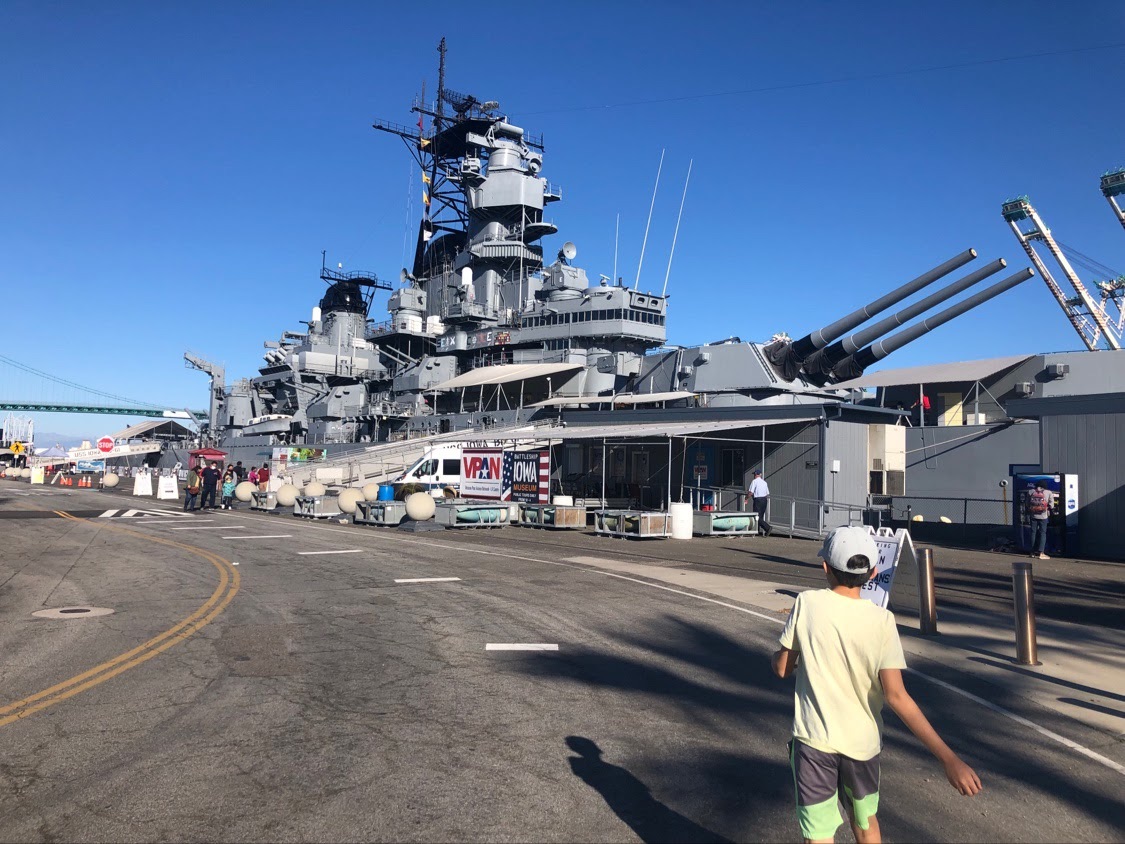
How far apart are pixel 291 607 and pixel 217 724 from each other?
4717 mm

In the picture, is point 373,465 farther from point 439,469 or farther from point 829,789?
point 829,789

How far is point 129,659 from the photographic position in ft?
24.3

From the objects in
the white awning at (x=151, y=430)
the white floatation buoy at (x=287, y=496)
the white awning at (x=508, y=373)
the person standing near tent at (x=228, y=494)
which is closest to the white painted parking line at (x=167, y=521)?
the white floatation buoy at (x=287, y=496)

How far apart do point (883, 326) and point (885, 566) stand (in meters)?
20.1

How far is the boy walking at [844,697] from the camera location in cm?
302

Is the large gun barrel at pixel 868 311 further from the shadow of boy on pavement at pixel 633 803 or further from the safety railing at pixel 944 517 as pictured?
the shadow of boy on pavement at pixel 633 803

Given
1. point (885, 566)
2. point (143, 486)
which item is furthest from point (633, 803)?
point (143, 486)

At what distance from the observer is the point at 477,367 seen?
5128cm

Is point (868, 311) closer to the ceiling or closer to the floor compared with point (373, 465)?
closer to the ceiling

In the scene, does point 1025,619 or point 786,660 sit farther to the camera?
point 1025,619

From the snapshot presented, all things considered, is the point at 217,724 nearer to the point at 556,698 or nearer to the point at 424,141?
the point at 556,698

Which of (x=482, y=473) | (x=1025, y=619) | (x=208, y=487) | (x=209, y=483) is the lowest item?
(x=1025, y=619)

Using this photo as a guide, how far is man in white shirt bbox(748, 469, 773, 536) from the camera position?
21.5 m

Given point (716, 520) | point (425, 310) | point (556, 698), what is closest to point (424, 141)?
point (425, 310)
